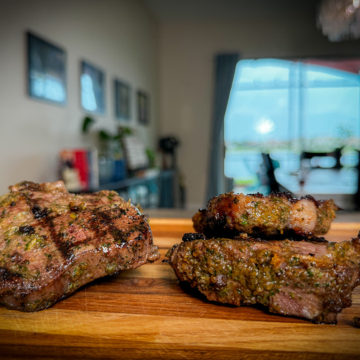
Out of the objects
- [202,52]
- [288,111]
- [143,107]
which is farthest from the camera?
[202,52]

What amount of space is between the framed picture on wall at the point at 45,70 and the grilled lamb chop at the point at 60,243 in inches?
93.9

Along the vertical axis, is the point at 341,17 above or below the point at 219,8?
below

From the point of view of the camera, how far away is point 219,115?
27.4 feet

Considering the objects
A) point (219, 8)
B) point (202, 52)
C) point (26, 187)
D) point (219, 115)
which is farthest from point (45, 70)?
point (202, 52)

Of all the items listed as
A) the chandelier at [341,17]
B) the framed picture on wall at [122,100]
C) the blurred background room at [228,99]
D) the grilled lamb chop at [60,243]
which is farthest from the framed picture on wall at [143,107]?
the grilled lamb chop at [60,243]

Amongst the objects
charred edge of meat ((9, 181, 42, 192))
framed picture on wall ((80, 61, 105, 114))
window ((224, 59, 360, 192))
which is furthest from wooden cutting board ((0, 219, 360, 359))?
window ((224, 59, 360, 192))

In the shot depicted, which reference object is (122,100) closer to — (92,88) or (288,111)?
(92,88)

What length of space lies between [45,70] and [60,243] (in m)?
2.88

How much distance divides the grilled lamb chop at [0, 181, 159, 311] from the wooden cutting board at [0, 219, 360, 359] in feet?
0.20

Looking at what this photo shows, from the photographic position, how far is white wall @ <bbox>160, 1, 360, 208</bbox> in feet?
26.4

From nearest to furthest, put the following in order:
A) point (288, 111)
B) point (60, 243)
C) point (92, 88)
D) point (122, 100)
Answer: point (60, 243), point (92, 88), point (122, 100), point (288, 111)

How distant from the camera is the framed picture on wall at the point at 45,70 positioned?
3170 millimetres

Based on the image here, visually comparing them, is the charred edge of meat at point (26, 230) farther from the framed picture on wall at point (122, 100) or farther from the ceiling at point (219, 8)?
the ceiling at point (219, 8)

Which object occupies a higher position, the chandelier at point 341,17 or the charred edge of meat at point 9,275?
the chandelier at point 341,17
